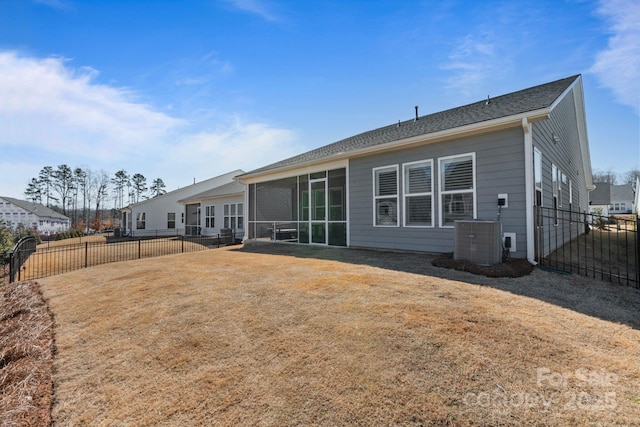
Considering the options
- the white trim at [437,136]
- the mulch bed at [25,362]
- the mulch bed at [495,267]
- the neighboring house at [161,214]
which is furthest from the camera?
the neighboring house at [161,214]

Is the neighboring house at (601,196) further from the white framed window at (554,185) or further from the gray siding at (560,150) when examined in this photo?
the white framed window at (554,185)

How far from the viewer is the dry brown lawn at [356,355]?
1.92 meters

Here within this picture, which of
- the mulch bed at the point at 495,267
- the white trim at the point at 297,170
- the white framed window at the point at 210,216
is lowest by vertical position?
the mulch bed at the point at 495,267

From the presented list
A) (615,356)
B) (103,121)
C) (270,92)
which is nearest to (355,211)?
(270,92)

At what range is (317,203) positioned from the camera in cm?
1040

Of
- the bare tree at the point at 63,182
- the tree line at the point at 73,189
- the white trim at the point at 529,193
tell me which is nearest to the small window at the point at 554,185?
the white trim at the point at 529,193

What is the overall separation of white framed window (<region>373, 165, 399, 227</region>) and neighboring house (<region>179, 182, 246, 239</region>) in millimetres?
9971

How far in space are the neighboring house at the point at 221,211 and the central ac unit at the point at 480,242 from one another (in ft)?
41.8

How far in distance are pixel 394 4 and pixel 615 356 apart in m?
8.46

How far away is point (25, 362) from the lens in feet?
9.61

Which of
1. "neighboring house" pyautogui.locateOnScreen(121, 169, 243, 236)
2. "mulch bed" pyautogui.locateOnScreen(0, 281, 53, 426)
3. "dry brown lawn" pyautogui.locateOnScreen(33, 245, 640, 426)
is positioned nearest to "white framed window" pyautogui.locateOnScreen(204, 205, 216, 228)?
"neighboring house" pyautogui.locateOnScreen(121, 169, 243, 236)

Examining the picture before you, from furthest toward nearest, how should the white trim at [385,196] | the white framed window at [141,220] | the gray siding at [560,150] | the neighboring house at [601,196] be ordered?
1. the neighboring house at [601,196]
2. the white framed window at [141,220]
3. the white trim at [385,196]
4. the gray siding at [560,150]

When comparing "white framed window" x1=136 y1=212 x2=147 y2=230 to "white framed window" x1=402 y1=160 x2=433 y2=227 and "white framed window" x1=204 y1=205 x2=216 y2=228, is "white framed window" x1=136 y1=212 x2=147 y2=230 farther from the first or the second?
"white framed window" x1=402 y1=160 x2=433 y2=227

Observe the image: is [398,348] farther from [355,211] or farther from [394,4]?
[394,4]
